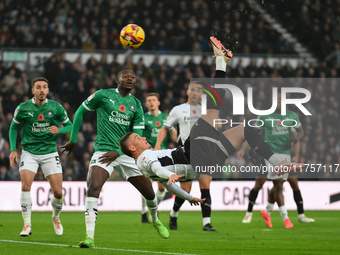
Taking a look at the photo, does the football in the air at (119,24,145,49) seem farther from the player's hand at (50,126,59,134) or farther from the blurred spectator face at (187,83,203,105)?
the player's hand at (50,126,59,134)

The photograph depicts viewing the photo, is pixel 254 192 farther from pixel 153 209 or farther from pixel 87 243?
pixel 87 243

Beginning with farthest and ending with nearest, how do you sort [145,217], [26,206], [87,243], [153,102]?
[153,102]
[145,217]
[26,206]
[87,243]

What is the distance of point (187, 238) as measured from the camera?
32.1 ft

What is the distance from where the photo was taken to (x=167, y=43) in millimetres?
22531

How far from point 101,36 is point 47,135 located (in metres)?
12.0

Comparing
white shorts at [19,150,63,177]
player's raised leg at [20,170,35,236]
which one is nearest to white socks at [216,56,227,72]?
white shorts at [19,150,63,177]

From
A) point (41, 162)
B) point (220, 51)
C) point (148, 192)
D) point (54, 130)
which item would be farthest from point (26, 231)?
point (220, 51)

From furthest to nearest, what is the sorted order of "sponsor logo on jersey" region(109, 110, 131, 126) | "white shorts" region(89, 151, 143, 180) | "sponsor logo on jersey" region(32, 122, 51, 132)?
"sponsor logo on jersey" region(32, 122, 51, 132), "sponsor logo on jersey" region(109, 110, 131, 126), "white shorts" region(89, 151, 143, 180)

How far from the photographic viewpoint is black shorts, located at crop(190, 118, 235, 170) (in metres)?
8.55

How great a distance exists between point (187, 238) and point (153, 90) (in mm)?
11495

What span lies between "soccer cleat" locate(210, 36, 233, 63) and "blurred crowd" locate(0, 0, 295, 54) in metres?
10.9

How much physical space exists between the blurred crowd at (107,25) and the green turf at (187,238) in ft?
27.8

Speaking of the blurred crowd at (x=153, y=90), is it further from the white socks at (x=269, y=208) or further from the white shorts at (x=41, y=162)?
the white shorts at (x=41, y=162)

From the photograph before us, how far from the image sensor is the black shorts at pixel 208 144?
8555 mm
